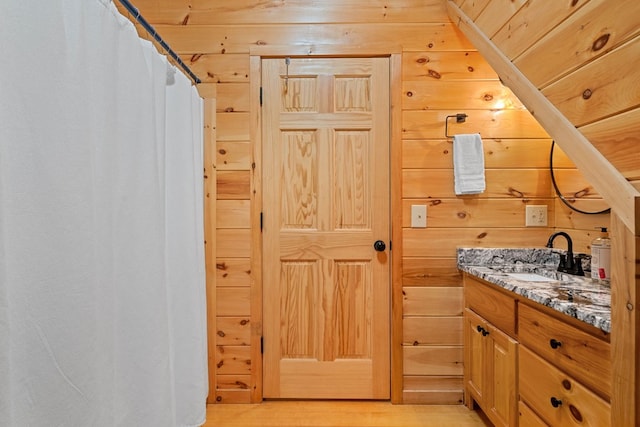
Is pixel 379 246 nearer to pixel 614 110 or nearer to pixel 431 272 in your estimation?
pixel 431 272

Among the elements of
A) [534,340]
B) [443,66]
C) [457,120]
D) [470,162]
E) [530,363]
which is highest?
[443,66]

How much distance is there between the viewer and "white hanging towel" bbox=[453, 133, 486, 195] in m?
1.94

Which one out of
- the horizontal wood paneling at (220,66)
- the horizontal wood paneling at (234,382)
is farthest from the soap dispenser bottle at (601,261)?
the horizontal wood paneling at (220,66)

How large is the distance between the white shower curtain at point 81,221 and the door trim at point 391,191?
0.82m

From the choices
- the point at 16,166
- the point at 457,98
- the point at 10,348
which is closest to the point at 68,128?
the point at 16,166

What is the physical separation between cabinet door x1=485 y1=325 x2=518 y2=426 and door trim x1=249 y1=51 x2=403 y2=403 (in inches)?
19.8

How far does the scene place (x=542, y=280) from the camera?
1557 mm

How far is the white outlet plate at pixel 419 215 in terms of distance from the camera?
1996 millimetres

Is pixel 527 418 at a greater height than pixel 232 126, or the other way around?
pixel 232 126

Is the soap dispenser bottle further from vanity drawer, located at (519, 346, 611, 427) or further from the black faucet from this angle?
vanity drawer, located at (519, 346, 611, 427)

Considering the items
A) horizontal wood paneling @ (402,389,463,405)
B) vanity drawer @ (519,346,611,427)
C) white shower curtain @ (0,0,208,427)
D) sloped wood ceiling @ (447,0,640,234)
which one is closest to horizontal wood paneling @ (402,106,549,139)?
sloped wood ceiling @ (447,0,640,234)

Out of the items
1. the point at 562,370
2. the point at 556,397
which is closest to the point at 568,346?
the point at 562,370

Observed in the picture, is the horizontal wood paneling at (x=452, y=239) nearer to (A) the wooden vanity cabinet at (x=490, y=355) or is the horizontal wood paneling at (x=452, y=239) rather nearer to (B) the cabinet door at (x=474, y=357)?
(A) the wooden vanity cabinet at (x=490, y=355)

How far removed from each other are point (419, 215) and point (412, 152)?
381 mm
